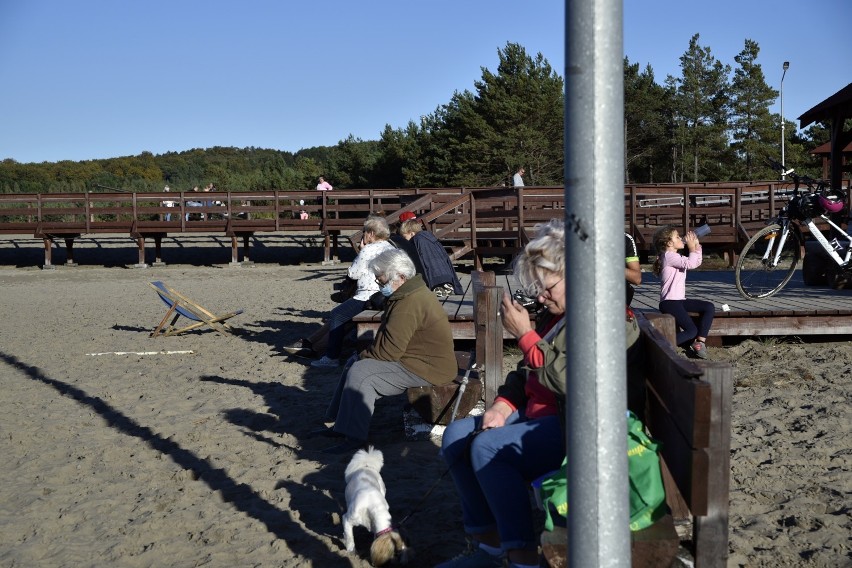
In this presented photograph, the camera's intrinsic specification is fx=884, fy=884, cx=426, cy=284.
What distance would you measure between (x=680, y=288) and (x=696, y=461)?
567 centimetres

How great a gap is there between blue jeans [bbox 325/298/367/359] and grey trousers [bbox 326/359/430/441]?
10.3ft

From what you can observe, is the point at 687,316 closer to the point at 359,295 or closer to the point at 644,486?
the point at 359,295

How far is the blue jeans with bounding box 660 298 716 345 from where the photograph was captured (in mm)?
7688

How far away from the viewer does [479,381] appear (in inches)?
217

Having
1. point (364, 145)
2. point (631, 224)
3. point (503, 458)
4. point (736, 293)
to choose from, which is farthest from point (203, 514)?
point (364, 145)

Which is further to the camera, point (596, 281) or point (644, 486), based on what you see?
point (644, 486)

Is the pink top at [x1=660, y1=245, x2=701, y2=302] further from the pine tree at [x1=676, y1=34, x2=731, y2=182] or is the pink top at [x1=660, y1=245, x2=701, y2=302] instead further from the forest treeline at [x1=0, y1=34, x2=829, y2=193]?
the pine tree at [x1=676, y1=34, x2=731, y2=182]

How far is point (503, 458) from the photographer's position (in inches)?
128

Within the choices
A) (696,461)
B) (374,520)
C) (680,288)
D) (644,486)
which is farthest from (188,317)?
(696,461)

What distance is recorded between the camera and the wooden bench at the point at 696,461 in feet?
7.41

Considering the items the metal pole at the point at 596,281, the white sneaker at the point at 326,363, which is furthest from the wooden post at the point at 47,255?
the metal pole at the point at 596,281

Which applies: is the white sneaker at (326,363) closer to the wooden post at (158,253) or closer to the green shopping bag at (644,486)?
the green shopping bag at (644,486)

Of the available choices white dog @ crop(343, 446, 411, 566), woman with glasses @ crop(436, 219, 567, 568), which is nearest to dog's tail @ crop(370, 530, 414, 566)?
white dog @ crop(343, 446, 411, 566)

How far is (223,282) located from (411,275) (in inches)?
572
